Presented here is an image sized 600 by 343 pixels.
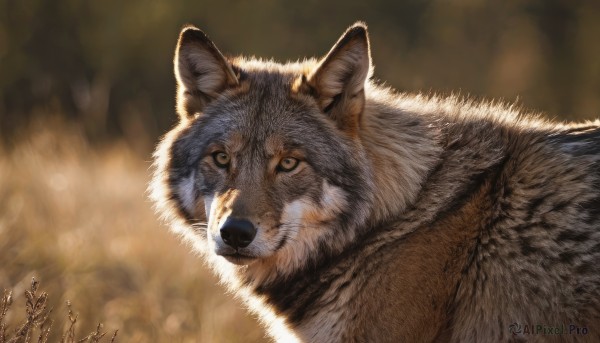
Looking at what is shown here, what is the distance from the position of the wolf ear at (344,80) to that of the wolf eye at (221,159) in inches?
24.0

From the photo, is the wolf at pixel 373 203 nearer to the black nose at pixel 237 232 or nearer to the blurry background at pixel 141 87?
the black nose at pixel 237 232

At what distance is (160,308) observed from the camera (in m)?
6.46

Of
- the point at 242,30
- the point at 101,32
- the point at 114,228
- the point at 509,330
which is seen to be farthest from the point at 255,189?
the point at 242,30

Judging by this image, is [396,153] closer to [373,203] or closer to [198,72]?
[373,203]

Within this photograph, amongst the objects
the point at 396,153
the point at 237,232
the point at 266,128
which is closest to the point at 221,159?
the point at 266,128

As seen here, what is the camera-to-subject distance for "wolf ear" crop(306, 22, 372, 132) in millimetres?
4402

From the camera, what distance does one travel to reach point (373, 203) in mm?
4473

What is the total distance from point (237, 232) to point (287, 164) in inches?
20.6

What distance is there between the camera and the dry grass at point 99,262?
6.16 meters

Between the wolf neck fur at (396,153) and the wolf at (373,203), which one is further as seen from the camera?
the wolf neck fur at (396,153)

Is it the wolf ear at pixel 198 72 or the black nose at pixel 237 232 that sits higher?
the wolf ear at pixel 198 72

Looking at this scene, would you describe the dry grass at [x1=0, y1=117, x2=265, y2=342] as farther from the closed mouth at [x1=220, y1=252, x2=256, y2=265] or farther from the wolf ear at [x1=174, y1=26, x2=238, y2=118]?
the wolf ear at [x1=174, y1=26, x2=238, y2=118]

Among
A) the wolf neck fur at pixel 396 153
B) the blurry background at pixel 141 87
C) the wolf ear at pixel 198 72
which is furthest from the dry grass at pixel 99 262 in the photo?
the wolf neck fur at pixel 396 153

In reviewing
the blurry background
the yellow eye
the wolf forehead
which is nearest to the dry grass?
the blurry background
